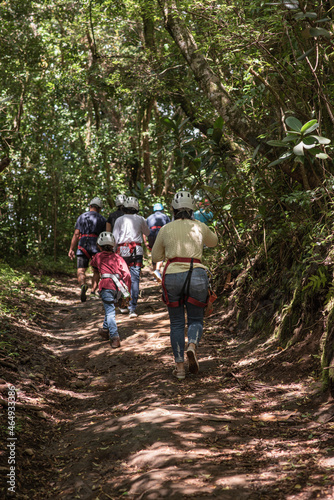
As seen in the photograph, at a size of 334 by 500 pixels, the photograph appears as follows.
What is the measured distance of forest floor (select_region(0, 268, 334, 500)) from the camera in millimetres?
3176

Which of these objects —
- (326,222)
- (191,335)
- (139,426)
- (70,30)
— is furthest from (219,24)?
(70,30)

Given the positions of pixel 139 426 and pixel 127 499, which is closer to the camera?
pixel 127 499

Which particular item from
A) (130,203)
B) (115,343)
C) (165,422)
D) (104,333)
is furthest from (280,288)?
(130,203)

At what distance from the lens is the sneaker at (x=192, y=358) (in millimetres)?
5445

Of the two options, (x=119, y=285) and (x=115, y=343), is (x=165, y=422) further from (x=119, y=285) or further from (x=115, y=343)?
(x=119, y=285)

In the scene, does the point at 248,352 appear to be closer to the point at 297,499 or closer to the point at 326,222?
the point at 326,222

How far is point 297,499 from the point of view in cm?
282

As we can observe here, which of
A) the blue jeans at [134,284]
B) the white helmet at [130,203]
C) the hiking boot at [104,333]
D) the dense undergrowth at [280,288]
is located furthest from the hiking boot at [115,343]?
the white helmet at [130,203]

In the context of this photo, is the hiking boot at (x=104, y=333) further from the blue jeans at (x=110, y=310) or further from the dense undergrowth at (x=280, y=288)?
the dense undergrowth at (x=280, y=288)

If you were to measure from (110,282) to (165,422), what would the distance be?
12.2 feet

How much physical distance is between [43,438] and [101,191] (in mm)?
15606

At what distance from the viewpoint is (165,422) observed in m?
4.09

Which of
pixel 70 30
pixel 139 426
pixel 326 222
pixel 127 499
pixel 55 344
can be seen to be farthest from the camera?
pixel 70 30

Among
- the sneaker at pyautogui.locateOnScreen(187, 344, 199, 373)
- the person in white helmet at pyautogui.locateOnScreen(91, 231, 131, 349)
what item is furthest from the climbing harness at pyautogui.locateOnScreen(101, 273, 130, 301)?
the sneaker at pyautogui.locateOnScreen(187, 344, 199, 373)
